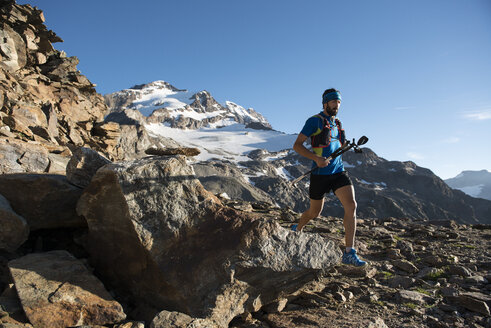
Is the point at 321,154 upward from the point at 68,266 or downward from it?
upward

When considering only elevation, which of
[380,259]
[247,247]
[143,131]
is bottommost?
[380,259]

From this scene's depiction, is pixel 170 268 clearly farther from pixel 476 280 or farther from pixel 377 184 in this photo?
pixel 377 184

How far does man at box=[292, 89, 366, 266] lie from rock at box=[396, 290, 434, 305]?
3.03 ft

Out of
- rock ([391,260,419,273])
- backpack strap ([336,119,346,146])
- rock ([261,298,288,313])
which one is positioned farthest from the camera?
backpack strap ([336,119,346,146])

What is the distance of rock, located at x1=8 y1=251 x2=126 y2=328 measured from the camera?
3322 millimetres

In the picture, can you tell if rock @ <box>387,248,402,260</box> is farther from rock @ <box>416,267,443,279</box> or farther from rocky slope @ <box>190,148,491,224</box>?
rocky slope @ <box>190,148,491,224</box>

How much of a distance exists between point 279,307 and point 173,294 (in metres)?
1.63

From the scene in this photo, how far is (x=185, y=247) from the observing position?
4.17m

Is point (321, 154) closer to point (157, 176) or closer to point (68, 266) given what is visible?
point (157, 176)

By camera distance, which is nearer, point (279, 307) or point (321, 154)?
point (279, 307)

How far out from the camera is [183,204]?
4.34 metres

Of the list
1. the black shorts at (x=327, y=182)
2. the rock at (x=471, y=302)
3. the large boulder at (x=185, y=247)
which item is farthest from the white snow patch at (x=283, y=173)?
the large boulder at (x=185, y=247)

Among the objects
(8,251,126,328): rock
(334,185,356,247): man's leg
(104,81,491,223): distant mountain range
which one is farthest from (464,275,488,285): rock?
(104,81,491,223): distant mountain range

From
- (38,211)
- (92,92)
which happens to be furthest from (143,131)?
(38,211)
